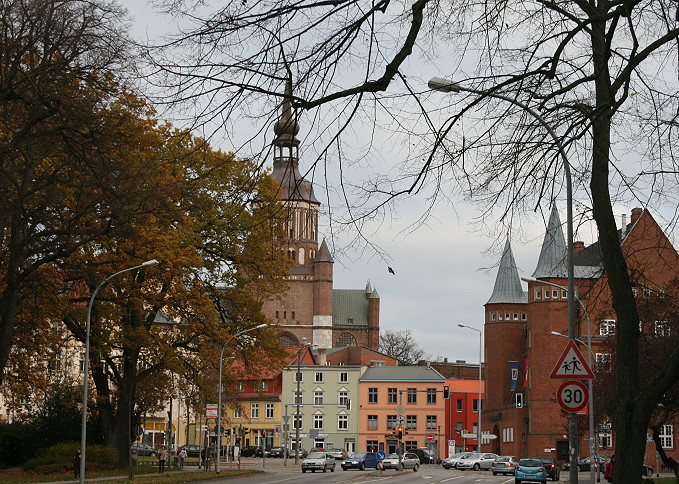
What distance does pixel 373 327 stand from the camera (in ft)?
510

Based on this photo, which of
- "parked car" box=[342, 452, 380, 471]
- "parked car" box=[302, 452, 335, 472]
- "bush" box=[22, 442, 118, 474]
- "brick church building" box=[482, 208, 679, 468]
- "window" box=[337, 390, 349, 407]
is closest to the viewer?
"bush" box=[22, 442, 118, 474]

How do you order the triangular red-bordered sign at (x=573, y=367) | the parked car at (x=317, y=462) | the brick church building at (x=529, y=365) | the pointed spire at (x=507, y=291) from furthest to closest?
the pointed spire at (x=507, y=291)
the brick church building at (x=529, y=365)
the parked car at (x=317, y=462)
the triangular red-bordered sign at (x=573, y=367)

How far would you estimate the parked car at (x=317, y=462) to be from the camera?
2437 inches

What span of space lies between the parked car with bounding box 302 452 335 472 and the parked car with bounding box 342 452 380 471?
4.14m

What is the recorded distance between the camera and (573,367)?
16531mm

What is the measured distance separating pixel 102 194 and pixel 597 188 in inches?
714

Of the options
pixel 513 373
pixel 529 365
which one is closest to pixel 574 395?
pixel 529 365

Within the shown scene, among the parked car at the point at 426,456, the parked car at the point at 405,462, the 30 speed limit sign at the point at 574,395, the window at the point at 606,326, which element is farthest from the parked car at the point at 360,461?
the 30 speed limit sign at the point at 574,395

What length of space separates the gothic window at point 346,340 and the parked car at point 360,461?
77782mm

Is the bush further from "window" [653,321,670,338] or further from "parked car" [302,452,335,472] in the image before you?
"window" [653,321,670,338]

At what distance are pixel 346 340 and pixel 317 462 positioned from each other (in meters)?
89.3

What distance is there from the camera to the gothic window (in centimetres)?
15088

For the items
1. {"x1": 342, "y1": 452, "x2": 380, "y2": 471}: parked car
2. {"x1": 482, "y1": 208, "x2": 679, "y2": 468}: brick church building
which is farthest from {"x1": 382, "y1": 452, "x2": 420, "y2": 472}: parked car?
{"x1": 482, "y1": 208, "x2": 679, "y2": 468}: brick church building

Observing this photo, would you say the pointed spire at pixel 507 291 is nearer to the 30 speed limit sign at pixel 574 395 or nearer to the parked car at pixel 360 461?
the parked car at pixel 360 461
